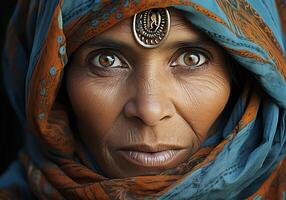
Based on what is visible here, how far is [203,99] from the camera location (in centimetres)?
199

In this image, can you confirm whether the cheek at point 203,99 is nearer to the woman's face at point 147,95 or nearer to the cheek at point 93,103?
the woman's face at point 147,95

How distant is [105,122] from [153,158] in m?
0.15

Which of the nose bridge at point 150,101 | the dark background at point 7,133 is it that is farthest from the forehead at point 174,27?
the dark background at point 7,133

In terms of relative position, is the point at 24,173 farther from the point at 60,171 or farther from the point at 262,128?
the point at 262,128

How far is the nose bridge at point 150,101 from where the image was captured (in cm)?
189

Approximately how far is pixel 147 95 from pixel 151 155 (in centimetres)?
17

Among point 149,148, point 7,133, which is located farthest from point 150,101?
point 7,133

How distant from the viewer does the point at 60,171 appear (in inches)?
84.1

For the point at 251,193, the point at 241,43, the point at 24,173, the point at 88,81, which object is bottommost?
the point at 24,173

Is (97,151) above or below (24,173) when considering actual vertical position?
above

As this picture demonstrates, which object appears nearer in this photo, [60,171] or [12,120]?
[60,171]

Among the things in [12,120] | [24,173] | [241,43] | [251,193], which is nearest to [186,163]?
[251,193]

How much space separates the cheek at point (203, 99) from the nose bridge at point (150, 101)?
6 centimetres

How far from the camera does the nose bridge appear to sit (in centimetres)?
189
